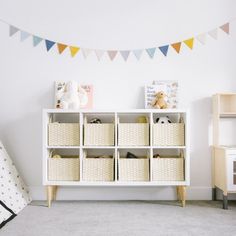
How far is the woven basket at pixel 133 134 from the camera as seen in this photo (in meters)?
2.52

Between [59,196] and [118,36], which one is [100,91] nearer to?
[118,36]

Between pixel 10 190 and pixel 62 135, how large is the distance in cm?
60

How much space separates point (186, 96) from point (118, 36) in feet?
2.66

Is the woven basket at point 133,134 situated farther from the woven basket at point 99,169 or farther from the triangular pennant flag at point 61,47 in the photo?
the triangular pennant flag at point 61,47

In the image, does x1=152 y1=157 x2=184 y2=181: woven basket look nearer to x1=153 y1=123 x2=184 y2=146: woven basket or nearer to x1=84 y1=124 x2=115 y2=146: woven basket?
x1=153 y1=123 x2=184 y2=146: woven basket

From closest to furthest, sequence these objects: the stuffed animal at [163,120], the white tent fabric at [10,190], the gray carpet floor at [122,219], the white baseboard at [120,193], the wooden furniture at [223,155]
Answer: the gray carpet floor at [122,219] → the white tent fabric at [10,190] → the wooden furniture at [223,155] → the stuffed animal at [163,120] → the white baseboard at [120,193]

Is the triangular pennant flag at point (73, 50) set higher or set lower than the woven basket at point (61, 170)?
higher

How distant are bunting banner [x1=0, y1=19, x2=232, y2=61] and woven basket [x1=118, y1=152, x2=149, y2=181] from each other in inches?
36.1

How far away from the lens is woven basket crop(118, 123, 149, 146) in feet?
8.26

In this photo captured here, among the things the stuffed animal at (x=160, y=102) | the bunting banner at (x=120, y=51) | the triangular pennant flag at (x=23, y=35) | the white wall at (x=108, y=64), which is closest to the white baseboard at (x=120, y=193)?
the white wall at (x=108, y=64)

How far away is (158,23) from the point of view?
2.79m

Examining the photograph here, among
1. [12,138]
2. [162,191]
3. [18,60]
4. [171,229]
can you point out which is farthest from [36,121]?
[171,229]

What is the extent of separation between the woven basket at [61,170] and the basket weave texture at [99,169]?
74 millimetres

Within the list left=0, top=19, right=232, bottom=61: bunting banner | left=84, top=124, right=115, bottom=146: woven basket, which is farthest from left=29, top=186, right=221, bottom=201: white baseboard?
left=0, top=19, right=232, bottom=61: bunting banner
